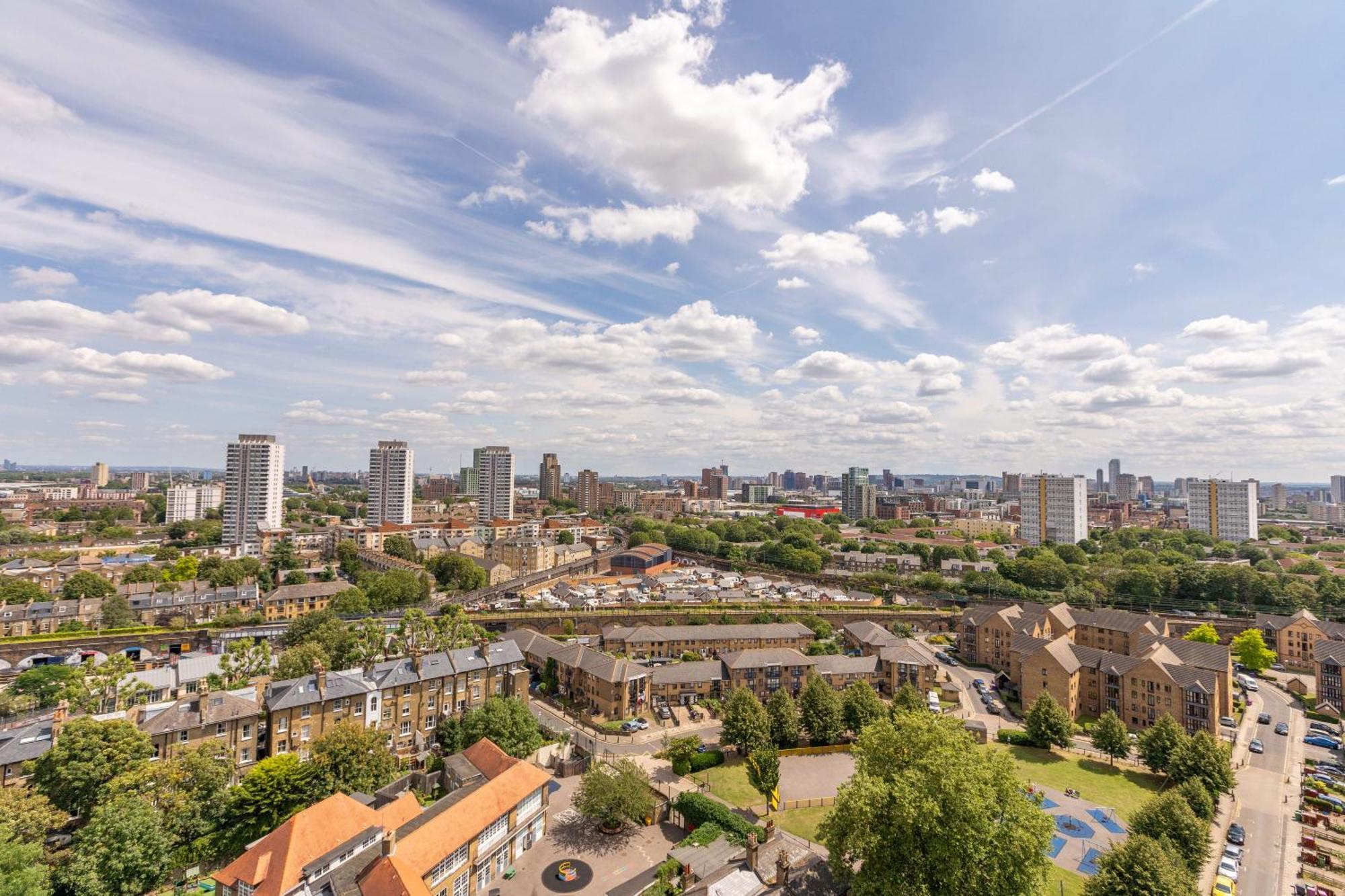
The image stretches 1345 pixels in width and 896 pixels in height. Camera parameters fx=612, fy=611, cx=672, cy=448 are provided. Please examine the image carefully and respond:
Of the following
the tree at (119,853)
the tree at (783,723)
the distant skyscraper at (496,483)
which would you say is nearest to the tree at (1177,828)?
the tree at (783,723)

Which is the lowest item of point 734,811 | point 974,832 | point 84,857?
point 734,811

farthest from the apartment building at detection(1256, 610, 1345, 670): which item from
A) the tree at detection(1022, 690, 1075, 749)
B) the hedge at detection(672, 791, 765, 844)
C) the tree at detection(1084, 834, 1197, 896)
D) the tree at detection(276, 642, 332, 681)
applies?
the tree at detection(276, 642, 332, 681)

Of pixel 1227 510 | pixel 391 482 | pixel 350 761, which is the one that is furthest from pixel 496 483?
pixel 1227 510

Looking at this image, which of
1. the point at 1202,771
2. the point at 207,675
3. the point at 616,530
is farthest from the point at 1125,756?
the point at 616,530

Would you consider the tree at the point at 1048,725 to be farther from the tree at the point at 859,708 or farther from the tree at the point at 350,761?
the tree at the point at 350,761

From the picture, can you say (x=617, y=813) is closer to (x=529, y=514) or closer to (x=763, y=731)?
(x=763, y=731)

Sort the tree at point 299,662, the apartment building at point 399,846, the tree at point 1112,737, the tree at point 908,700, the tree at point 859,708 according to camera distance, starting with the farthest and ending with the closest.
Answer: the tree at point 859,708 < the tree at point 908,700 < the tree at point 299,662 < the tree at point 1112,737 < the apartment building at point 399,846
